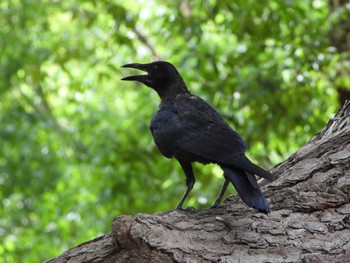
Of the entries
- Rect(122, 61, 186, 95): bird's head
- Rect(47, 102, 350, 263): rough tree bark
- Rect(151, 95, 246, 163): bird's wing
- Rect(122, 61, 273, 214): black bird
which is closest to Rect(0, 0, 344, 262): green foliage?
Rect(122, 61, 186, 95): bird's head

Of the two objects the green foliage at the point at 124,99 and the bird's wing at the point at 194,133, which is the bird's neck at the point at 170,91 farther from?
the green foliage at the point at 124,99

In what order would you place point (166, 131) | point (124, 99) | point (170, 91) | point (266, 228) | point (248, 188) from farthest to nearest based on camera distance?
point (124, 99), point (170, 91), point (166, 131), point (248, 188), point (266, 228)

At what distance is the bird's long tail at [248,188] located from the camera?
12.1 ft

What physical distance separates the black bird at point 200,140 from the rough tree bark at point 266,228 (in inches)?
5.8

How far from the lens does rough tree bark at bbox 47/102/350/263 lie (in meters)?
3.47

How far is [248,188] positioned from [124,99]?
38.7 feet

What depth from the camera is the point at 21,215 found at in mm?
14609

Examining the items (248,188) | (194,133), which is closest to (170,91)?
(194,133)

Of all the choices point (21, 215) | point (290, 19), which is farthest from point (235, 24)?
point (21, 215)

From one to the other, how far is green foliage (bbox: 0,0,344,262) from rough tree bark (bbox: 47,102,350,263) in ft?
12.5

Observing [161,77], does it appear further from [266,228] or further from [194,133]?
[266,228]

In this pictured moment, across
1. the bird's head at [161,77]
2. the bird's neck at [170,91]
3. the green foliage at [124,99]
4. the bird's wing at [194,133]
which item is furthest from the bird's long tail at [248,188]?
the green foliage at [124,99]

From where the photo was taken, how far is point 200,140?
14.2 feet

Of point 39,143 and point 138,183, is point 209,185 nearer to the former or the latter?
point 138,183
